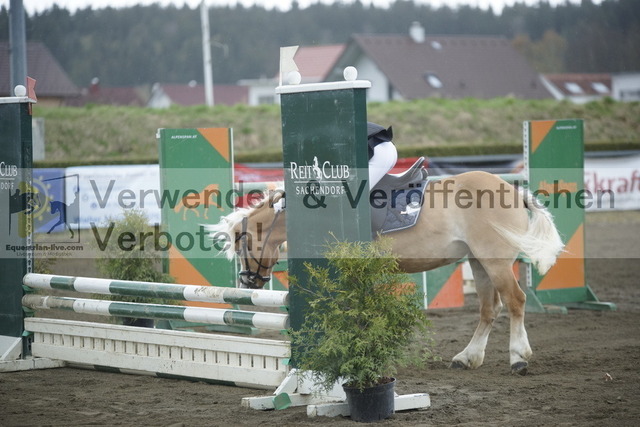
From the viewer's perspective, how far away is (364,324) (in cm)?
396

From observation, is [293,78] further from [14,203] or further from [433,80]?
[433,80]

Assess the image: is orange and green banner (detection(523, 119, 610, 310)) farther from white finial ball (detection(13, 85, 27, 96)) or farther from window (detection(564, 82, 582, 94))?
window (detection(564, 82, 582, 94))

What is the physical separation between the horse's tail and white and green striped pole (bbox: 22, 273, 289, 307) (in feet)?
5.99

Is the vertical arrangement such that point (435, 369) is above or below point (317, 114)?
below

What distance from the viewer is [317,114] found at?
14.0ft

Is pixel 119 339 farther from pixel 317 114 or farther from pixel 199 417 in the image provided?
pixel 317 114

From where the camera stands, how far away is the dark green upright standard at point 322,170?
13.6ft

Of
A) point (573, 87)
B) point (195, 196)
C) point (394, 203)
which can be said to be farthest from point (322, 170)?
point (573, 87)

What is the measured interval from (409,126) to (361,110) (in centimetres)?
1838

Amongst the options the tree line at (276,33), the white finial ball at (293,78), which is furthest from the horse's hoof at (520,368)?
the tree line at (276,33)

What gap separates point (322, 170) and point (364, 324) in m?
0.91

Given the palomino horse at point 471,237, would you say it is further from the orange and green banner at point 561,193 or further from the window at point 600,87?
the window at point 600,87

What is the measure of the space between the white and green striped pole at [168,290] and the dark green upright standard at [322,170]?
0.80ft

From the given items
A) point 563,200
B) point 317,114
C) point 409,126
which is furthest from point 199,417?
point 409,126
